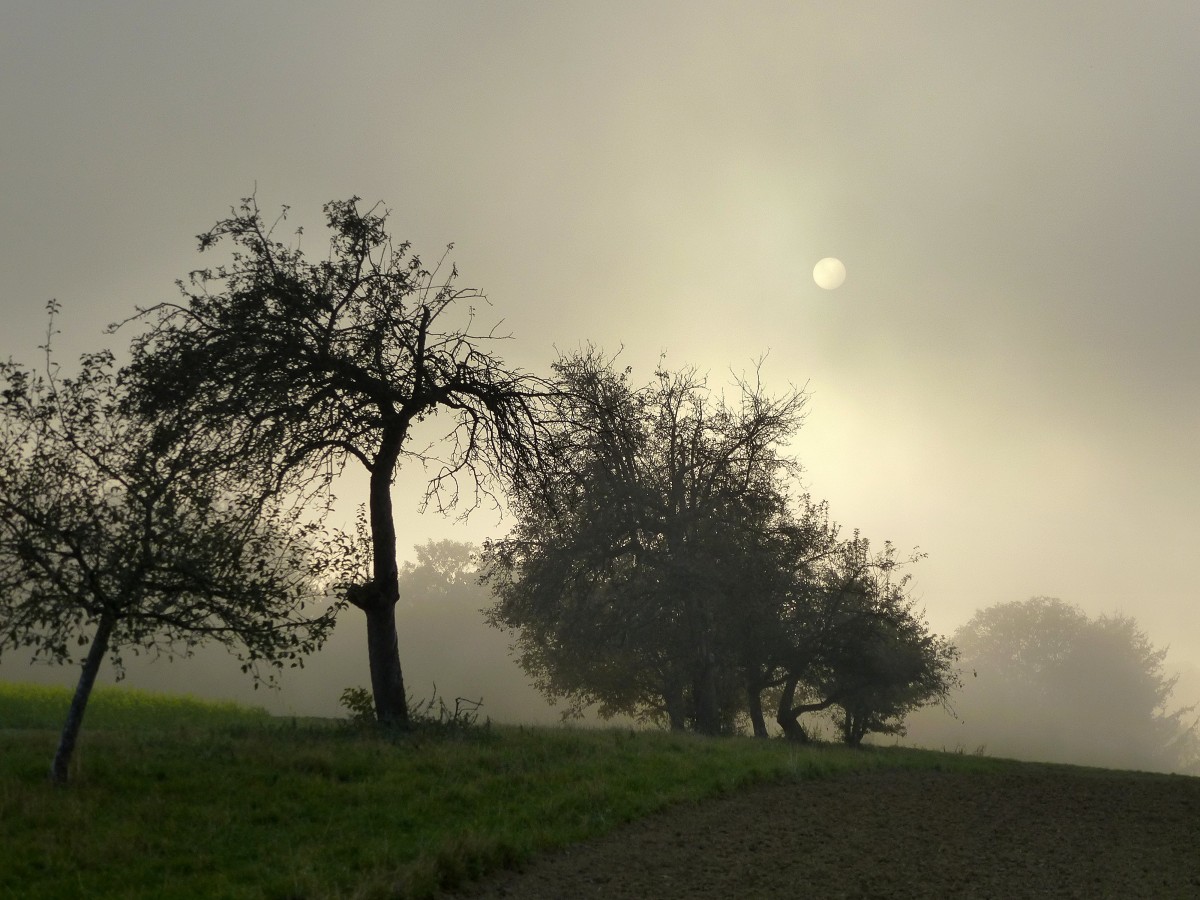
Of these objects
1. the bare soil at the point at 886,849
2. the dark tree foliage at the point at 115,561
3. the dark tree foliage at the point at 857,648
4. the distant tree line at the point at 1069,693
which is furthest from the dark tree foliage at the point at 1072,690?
the dark tree foliage at the point at 115,561

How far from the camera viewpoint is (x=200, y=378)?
17328 mm

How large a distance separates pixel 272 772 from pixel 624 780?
5.80 metres

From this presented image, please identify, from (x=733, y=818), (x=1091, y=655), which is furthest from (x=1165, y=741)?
(x=733, y=818)

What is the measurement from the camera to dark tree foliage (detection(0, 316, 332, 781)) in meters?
13.4

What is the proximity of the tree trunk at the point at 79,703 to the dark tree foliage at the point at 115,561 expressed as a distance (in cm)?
2

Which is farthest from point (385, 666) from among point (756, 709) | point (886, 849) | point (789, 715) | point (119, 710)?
point (789, 715)

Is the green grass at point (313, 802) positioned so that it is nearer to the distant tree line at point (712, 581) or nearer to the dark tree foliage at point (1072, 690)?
the distant tree line at point (712, 581)

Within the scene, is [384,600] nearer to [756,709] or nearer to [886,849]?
[886,849]

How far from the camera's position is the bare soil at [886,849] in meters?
10.8

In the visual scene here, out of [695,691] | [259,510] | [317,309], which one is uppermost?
[317,309]

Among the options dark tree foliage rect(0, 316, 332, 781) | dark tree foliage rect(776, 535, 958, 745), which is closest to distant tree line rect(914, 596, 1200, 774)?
dark tree foliage rect(776, 535, 958, 745)

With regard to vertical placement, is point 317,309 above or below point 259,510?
above

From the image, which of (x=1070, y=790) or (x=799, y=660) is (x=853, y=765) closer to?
(x=1070, y=790)

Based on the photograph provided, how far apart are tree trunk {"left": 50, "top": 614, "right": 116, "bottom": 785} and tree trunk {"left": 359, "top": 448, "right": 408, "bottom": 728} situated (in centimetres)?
645
